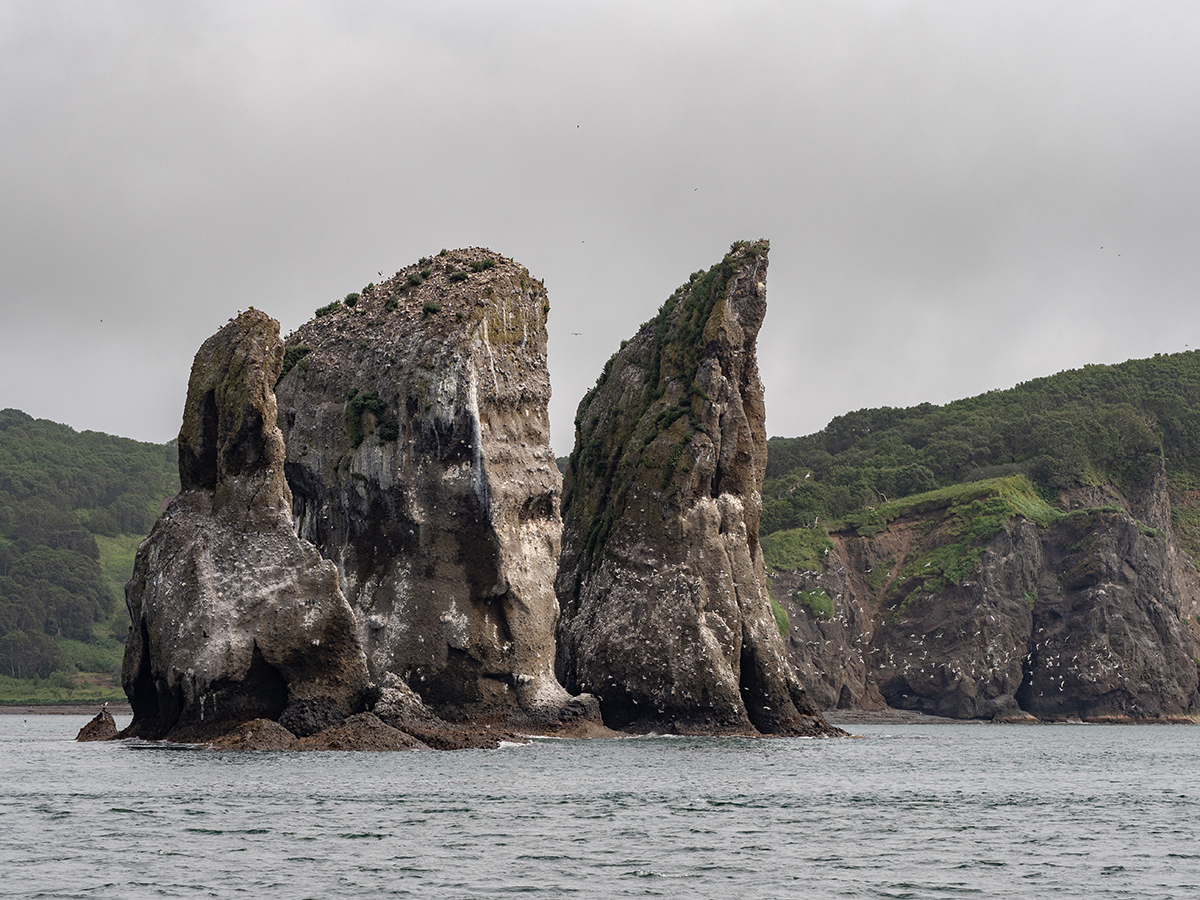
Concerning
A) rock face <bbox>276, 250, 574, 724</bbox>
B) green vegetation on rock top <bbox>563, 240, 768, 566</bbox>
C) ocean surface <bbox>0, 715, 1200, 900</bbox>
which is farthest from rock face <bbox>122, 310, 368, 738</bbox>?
green vegetation on rock top <bbox>563, 240, 768, 566</bbox>

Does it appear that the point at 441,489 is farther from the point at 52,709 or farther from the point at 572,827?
the point at 52,709

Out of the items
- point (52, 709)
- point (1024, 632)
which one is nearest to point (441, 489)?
point (1024, 632)

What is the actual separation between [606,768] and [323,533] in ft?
67.6

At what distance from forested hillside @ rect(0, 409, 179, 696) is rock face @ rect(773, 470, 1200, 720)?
74.0m

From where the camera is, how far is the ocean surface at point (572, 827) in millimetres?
20719

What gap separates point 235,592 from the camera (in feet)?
143

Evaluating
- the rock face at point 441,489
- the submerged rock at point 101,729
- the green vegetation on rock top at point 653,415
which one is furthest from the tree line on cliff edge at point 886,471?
the submerged rock at point 101,729

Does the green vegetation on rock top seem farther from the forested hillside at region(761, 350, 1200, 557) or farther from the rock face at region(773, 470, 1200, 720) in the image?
the forested hillside at region(761, 350, 1200, 557)

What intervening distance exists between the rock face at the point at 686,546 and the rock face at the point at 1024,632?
145 feet

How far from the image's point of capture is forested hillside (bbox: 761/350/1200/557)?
131 meters

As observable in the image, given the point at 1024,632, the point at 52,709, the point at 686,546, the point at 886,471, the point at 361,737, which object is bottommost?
the point at 361,737

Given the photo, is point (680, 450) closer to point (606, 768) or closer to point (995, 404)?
point (606, 768)

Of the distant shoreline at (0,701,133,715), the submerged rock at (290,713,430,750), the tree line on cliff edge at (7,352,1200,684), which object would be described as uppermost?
the tree line on cliff edge at (7,352,1200,684)

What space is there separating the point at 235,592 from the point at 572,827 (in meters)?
19.9
